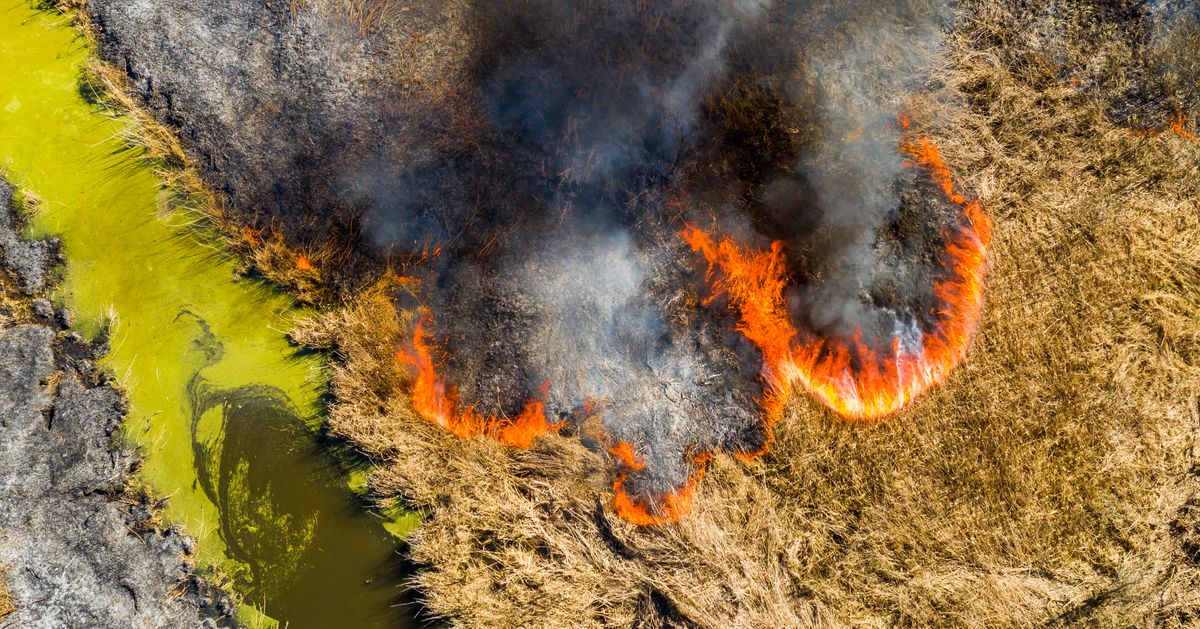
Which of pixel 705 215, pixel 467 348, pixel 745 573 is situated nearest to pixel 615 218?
pixel 705 215

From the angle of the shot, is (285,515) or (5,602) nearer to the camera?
(5,602)

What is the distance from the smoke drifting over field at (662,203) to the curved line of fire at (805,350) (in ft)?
0.12

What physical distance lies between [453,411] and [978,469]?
369cm

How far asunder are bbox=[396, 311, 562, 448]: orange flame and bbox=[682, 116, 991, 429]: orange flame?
150 cm

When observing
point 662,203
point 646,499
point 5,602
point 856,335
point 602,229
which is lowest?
point 5,602

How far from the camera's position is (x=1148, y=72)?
4.45 m

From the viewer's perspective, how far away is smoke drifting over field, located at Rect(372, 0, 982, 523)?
4457 millimetres

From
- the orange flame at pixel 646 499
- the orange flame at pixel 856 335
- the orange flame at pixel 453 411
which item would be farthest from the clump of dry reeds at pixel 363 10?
the orange flame at pixel 646 499

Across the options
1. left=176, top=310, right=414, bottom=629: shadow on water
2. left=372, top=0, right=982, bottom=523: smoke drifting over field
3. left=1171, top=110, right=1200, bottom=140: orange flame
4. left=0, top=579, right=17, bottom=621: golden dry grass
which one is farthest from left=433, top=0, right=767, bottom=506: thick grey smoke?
left=0, top=579, right=17, bottom=621: golden dry grass

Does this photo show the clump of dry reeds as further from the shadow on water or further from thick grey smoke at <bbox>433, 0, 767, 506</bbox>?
the shadow on water

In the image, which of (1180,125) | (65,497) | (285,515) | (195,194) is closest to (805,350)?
(1180,125)

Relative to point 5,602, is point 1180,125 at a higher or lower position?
higher

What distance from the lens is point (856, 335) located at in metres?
4.50

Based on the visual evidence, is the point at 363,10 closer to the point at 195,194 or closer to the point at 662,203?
the point at 195,194
